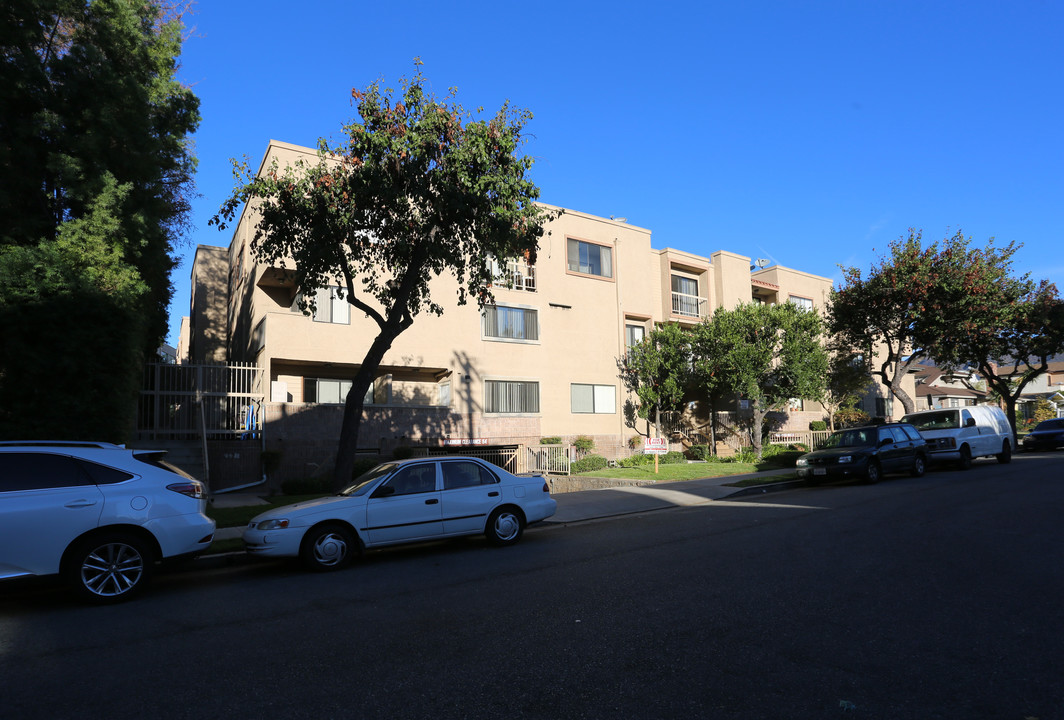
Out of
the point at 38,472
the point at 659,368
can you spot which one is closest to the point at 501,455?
the point at 659,368

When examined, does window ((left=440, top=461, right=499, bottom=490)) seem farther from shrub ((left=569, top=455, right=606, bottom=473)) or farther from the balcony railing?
the balcony railing

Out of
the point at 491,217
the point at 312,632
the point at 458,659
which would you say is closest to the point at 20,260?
the point at 491,217

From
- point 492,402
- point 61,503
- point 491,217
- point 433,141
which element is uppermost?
point 433,141

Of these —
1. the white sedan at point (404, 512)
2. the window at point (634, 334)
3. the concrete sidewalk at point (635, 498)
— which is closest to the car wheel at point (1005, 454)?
the concrete sidewalk at point (635, 498)

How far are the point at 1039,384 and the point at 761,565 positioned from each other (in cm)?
8518

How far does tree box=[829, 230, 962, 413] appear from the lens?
26.2 meters

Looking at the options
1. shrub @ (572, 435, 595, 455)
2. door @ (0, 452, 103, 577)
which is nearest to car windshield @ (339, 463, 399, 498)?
door @ (0, 452, 103, 577)

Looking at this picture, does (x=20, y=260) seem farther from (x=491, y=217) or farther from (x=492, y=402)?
(x=492, y=402)

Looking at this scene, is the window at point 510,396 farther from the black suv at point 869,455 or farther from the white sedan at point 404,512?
the white sedan at point 404,512

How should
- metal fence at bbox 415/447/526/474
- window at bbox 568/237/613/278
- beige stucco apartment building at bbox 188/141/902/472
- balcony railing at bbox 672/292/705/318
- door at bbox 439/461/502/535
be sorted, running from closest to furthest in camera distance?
door at bbox 439/461/502/535 → beige stucco apartment building at bbox 188/141/902/472 → metal fence at bbox 415/447/526/474 → window at bbox 568/237/613/278 → balcony railing at bbox 672/292/705/318

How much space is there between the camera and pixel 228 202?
1276cm

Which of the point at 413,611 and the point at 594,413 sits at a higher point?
the point at 594,413

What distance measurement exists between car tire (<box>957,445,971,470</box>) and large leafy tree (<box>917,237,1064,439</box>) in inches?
326

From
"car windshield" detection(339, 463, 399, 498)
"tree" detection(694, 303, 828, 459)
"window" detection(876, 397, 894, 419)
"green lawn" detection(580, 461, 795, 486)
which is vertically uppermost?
"tree" detection(694, 303, 828, 459)
